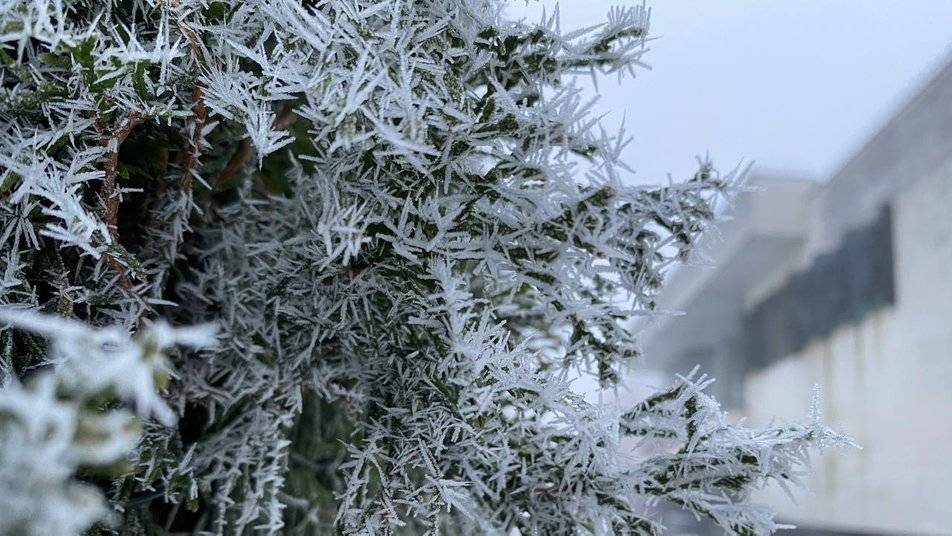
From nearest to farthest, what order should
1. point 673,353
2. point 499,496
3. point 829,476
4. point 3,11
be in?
point 3,11 < point 499,496 < point 829,476 < point 673,353

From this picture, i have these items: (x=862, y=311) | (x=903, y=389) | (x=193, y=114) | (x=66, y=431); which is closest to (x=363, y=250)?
(x=193, y=114)

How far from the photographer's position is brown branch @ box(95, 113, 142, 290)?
60 cm

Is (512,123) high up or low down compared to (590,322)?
up

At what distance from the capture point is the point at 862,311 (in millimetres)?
6078

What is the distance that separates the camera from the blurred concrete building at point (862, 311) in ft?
16.5

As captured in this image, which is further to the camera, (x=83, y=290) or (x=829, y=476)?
(x=829, y=476)

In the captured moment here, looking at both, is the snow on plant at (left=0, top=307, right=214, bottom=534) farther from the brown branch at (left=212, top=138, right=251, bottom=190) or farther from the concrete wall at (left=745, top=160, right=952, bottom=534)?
the concrete wall at (left=745, top=160, right=952, bottom=534)

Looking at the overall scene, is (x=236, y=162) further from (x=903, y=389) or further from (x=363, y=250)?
(x=903, y=389)

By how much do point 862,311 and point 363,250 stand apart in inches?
242

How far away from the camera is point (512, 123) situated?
65 centimetres

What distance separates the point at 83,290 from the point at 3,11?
0.76 feet

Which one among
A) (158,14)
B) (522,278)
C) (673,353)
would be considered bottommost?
(522,278)

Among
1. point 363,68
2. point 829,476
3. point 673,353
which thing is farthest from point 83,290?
point 673,353

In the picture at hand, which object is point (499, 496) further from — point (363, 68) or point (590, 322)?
point (363, 68)
